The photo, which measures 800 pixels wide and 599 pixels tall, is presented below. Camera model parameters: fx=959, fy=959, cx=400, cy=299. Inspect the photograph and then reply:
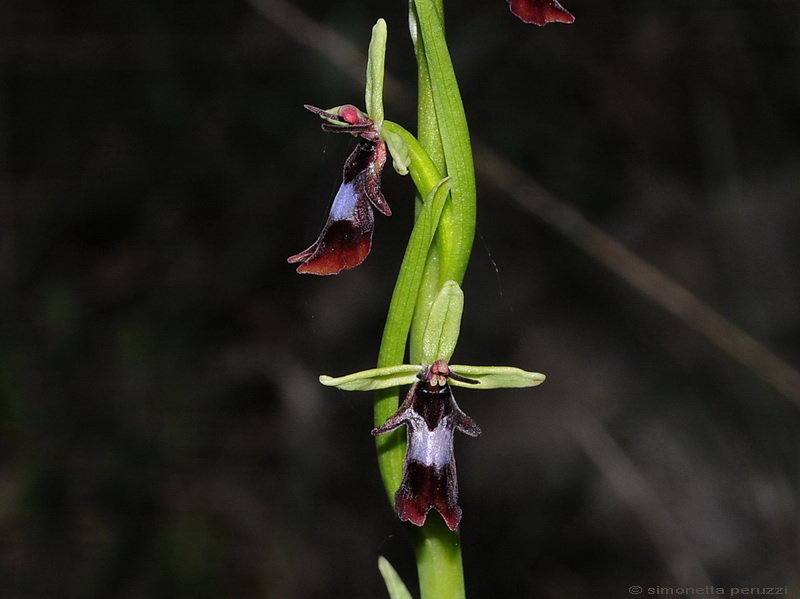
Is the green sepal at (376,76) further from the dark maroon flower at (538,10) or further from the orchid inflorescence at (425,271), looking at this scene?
the dark maroon flower at (538,10)

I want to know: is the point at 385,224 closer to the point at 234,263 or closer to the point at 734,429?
the point at 234,263

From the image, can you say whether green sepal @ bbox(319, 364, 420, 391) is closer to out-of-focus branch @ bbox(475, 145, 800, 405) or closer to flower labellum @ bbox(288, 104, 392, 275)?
flower labellum @ bbox(288, 104, 392, 275)

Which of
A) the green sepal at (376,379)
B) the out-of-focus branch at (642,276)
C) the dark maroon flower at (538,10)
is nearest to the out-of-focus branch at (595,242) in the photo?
the out-of-focus branch at (642,276)

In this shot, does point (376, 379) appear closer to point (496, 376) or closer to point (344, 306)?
point (496, 376)

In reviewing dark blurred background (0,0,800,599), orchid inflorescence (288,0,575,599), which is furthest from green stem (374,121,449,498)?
dark blurred background (0,0,800,599)

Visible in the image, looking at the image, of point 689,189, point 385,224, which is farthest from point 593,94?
point 385,224

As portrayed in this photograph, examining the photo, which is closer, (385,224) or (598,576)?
(598,576)
